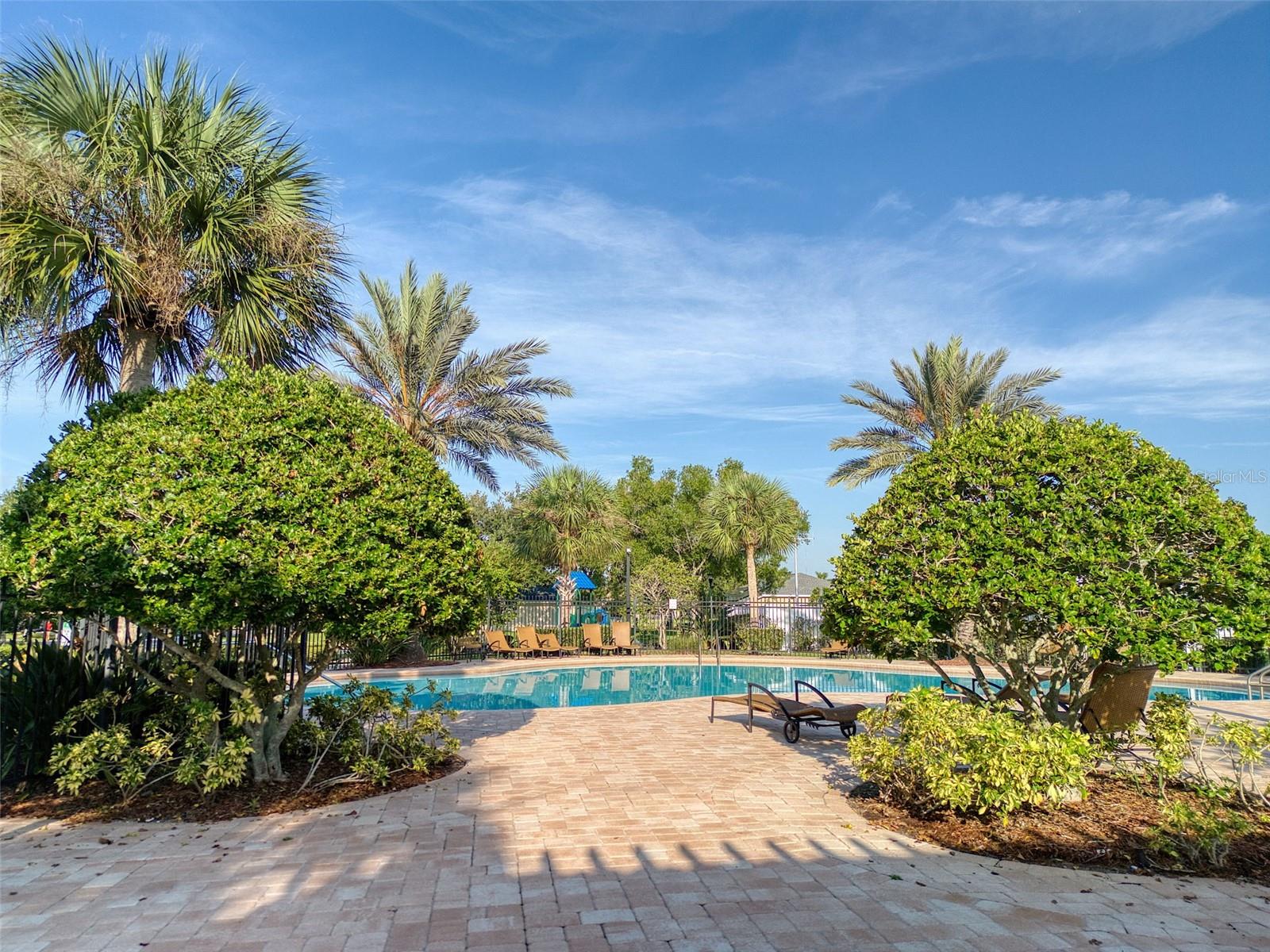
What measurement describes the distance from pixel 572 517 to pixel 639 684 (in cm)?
1063

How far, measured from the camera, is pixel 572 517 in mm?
26891

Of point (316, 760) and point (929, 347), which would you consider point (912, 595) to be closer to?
point (316, 760)

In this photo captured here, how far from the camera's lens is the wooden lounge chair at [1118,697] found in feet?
21.7

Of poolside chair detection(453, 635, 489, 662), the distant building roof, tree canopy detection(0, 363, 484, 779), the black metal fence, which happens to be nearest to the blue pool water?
poolside chair detection(453, 635, 489, 662)

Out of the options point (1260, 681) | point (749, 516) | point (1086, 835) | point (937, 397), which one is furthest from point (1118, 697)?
point (749, 516)

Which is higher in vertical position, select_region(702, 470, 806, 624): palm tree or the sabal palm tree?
the sabal palm tree

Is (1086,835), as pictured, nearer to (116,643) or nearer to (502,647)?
(116,643)

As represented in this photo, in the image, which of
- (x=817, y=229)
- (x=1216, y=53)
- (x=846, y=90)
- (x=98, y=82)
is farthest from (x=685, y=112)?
(x=98, y=82)

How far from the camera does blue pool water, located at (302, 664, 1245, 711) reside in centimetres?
1412

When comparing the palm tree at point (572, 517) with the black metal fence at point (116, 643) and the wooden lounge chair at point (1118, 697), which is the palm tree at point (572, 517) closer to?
the black metal fence at point (116, 643)

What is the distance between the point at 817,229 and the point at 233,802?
50.1 ft

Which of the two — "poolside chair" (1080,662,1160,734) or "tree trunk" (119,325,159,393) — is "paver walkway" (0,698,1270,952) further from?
"tree trunk" (119,325,159,393)

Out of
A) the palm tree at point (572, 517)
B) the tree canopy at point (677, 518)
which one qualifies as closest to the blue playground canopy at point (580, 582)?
the palm tree at point (572, 517)

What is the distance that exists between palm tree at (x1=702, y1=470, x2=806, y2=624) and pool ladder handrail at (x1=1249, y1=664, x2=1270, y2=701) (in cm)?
1488
